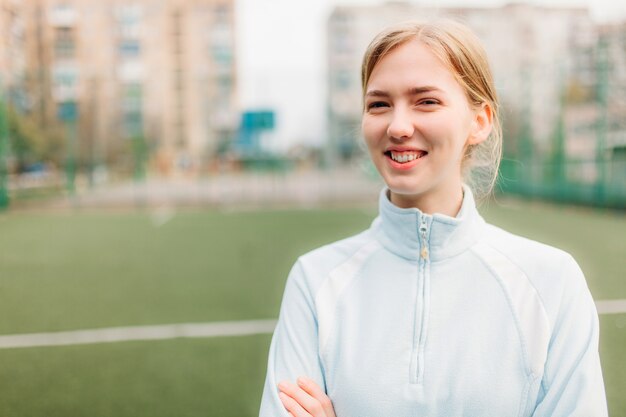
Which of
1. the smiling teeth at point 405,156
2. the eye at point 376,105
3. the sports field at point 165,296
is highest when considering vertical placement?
the eye at point 376,105

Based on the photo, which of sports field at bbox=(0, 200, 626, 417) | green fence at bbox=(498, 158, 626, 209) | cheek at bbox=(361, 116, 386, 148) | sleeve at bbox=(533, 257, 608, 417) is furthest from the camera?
green fence at bbox=(498, 158, 626, 209)

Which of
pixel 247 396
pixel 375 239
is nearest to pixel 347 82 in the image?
pixel 247 396

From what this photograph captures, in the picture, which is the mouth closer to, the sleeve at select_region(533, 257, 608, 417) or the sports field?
the sleeve at select_region(533, 257, 608, 417)

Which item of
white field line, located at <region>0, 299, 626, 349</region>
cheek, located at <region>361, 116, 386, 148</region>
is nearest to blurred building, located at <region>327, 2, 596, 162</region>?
white field line, located at <region>0, 299, 626, 349</region>

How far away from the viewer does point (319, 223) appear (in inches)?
435

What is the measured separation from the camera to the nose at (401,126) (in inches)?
46.5

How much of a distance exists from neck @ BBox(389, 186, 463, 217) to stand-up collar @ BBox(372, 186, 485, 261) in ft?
0.06

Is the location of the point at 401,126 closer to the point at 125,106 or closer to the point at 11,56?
the point at 11,56

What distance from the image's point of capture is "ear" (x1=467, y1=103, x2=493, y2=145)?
1.32 meters

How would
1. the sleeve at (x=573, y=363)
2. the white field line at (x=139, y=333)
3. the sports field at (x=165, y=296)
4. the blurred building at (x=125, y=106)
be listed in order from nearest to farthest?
the sleeve at (x=573, y=363), the sports field at (x=165, y=296), the white field line at (x=139, y=333), the blurred building at (x=125, y=106)

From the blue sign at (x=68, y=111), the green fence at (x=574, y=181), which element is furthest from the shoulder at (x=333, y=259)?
the blue sign at (x=68, y=111)

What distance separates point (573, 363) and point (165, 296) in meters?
4.71

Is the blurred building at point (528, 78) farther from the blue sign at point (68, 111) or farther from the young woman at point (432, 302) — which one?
the young woman at point (432, 302)

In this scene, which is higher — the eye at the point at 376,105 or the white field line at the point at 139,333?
the eye at the point at 376,105
